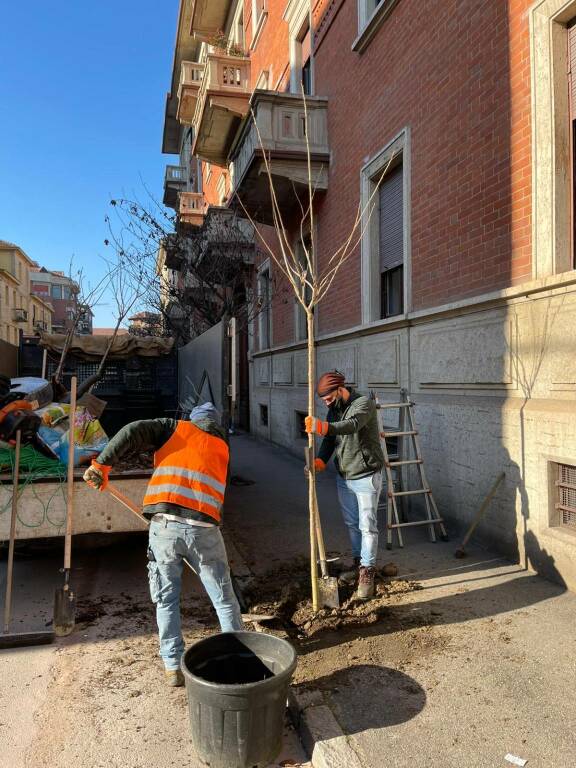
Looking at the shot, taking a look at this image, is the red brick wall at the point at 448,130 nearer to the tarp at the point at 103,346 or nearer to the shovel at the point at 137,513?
the tarp at the point at 103,346

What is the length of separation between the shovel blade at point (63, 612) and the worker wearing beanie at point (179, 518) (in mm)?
984

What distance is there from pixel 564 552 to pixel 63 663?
3666mm

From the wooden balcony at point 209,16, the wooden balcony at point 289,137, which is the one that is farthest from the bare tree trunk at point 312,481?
the wooden balcony at point 209,16

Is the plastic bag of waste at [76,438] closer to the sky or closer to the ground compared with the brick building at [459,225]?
closer to the ground

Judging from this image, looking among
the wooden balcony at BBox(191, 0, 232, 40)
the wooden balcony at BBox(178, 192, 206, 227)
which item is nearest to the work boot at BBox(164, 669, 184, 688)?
the wooden balcony at BBox(191, 0, 232, 40)

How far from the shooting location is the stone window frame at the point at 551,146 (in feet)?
15.6

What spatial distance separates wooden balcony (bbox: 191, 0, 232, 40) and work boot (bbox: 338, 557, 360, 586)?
1919 cm

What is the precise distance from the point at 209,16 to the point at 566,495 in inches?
798

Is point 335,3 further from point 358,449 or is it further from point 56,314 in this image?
point 56,314

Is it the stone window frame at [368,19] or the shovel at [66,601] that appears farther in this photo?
the stone window frame at [368,19]

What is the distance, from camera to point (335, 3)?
31.8ft

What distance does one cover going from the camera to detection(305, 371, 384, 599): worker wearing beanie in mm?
4387

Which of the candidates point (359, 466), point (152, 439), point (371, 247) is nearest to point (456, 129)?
point (371, 247)

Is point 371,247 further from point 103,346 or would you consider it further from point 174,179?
point 174,179
